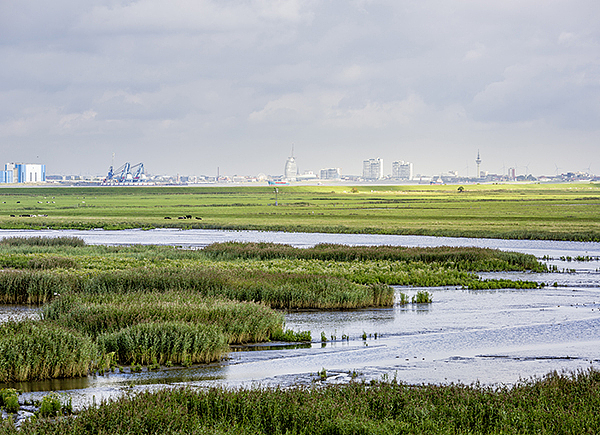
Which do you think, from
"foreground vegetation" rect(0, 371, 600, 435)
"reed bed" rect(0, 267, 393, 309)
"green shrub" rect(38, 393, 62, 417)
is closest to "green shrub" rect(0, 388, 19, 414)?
"green shrub" rect(38, 393, 62, 417)

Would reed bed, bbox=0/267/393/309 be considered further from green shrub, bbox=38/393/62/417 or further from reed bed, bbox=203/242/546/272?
reed bed, bbox=203/242/546/272

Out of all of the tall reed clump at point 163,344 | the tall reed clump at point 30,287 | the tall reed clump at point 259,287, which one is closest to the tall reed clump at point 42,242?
the tall reed clump at point 259,287

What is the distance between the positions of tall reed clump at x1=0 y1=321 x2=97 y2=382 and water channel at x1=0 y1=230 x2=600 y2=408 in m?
0.32

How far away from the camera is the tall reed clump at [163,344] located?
56.0ft

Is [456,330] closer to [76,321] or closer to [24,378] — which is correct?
[76,321]

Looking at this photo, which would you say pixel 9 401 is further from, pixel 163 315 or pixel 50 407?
pixel 163 315

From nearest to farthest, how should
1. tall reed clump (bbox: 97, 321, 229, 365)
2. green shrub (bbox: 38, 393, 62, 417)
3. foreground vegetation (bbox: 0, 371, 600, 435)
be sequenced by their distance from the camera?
1. foreground vegetation (bbox: 0, 371, 600, 435)
2. green shrub (bbox: 38, 393, 62, 417)
3. tall reed clump (bbox: 97, 321, 229, 365)

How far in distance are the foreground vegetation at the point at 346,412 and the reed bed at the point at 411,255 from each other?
2992cm

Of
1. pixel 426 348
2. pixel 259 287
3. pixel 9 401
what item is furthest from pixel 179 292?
pixel 9 401

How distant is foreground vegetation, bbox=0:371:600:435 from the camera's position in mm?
10328

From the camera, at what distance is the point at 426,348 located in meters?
20.0

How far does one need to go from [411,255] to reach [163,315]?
90.9ft

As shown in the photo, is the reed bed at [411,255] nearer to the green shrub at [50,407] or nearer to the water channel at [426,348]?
the water channel at [426,348]

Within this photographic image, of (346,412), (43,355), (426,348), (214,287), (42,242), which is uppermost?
(346,412)
